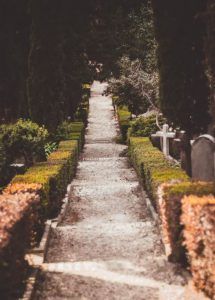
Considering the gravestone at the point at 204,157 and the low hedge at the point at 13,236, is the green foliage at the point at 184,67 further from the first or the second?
the low hedge at the point at 13,236

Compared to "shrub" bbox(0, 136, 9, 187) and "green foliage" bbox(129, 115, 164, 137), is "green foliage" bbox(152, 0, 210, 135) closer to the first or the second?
"shrub" bbox(0, 136, 9, 187)

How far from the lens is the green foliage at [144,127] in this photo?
23.6 m

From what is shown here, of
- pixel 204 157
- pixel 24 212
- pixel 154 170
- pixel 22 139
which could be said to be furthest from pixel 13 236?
pixel 22 139

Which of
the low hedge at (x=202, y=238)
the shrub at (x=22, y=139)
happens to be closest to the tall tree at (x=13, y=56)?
the shrub at (x=22, y=139)

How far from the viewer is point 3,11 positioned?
19.3 m

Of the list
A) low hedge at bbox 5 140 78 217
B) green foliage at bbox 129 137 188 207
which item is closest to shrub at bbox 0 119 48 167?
low hedge at bbox 5 140 78 217

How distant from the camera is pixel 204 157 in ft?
42.1

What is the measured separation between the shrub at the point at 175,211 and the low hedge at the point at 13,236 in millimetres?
2082

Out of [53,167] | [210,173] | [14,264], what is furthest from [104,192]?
[14,264]

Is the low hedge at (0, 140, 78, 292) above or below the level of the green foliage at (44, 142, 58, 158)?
above

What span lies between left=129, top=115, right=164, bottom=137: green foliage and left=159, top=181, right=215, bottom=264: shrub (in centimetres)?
1515

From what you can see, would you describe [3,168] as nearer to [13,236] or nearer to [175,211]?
[175,211]

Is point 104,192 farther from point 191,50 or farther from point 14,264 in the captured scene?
point 14,264

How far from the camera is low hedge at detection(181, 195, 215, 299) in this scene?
609 cm
